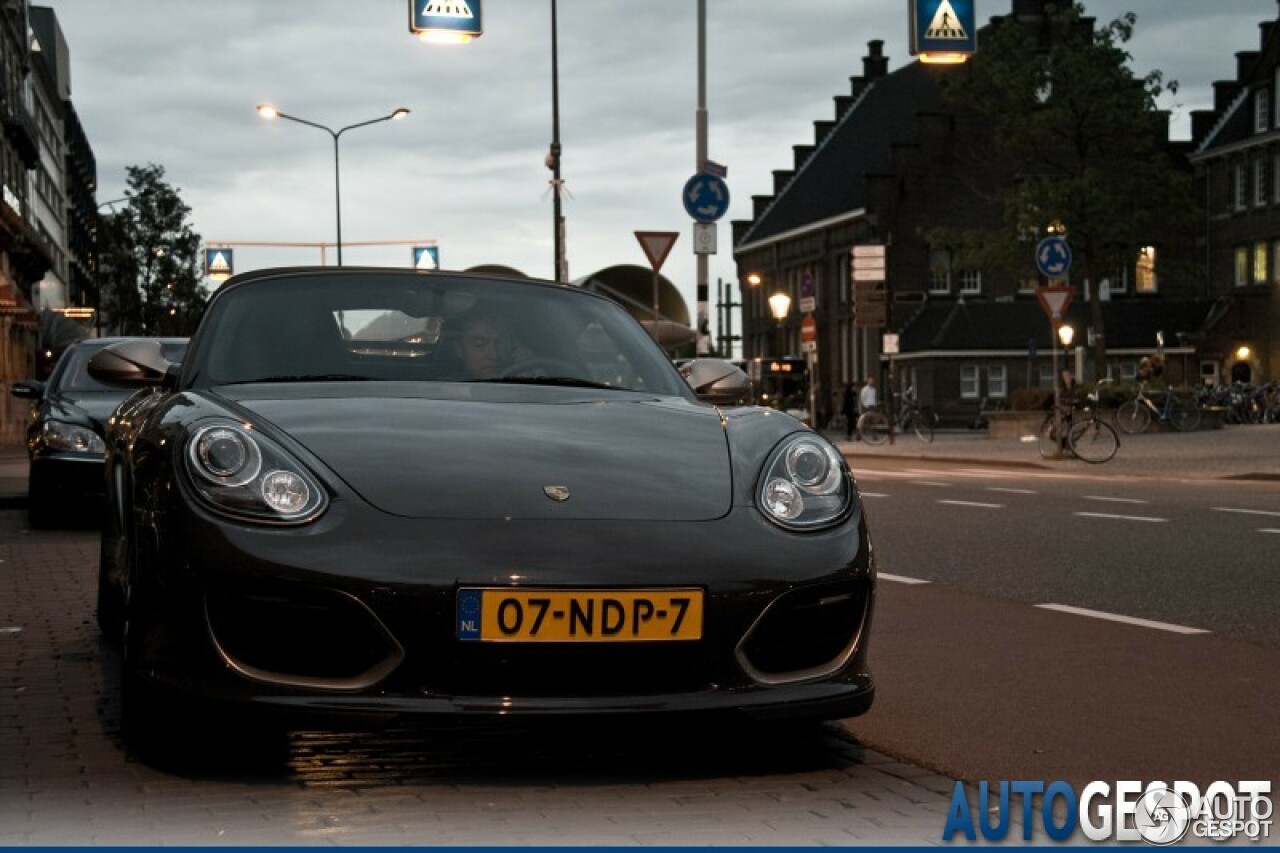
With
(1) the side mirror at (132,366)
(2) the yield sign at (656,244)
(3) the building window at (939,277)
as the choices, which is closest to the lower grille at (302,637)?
(1) the side mirror at (132,366)

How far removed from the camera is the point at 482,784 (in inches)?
183

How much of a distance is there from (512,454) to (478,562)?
1.61 feet

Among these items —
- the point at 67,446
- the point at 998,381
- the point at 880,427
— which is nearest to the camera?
the point at 67,446

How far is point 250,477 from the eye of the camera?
15.3ft

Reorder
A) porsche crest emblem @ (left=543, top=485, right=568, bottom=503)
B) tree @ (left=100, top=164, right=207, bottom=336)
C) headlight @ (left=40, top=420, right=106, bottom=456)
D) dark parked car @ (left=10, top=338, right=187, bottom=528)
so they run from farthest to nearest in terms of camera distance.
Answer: tree @ (left=100, top=164, right=207, bottom=336)
headlight @ (left=40, top=420, right=106, bottom=456)
dark parked car @ (left=10, top=338, right=187, bottom=528)
porsche crest emblem @ (left=543, top=485, right=568, bottom=503)

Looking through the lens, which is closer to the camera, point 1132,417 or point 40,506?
point 40,506

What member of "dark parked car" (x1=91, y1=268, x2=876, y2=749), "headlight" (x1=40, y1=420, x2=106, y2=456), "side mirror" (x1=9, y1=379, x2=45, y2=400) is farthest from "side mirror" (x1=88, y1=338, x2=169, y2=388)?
"side mirror" (x1=9, y1=379, x2=45, y2=400)

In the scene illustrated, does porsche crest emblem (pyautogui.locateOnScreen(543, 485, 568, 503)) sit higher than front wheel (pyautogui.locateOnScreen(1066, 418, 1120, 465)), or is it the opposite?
Result: porsche crest emblem (pyautogui.locateOnScreen(543, 485, 568, 503))

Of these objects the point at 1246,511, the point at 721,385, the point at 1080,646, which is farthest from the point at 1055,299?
the point at 721,385

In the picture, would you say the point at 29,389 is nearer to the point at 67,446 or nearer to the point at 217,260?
the point at 67,446

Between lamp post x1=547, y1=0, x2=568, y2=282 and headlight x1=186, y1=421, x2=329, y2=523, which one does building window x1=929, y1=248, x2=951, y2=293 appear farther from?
headlight x1=186, y1=421, x2=329, y2=523

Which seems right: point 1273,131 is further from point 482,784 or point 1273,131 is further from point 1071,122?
point 482,784

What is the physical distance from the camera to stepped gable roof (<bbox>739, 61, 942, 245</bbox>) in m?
79.1

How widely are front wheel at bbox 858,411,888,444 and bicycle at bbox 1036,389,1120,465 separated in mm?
11510
